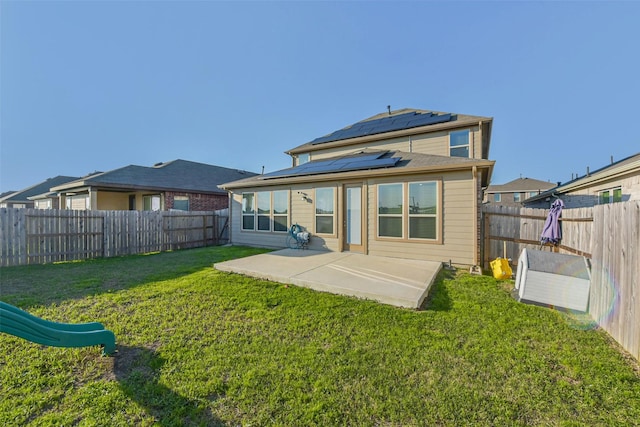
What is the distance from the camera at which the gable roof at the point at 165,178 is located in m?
12.2

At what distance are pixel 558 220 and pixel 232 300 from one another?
6.89 metres

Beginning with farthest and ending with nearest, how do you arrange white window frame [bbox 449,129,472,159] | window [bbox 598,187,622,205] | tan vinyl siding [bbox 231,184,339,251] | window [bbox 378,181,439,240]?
white window frame [bbox 449,129,472,159], window [bbox 598,187,622,205], tan vinyl siding [bbox 231,184,339,251], window [bbox 378,181,439,240]

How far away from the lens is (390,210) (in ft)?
24.6

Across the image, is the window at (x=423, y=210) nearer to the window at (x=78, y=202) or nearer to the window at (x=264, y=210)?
the window at (x=264, y=210)

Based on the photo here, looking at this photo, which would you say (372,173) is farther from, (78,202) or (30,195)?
(30,195)

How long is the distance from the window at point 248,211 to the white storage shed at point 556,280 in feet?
30.0

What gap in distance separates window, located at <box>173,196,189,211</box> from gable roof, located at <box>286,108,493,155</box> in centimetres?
689

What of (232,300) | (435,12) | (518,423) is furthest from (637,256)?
(435,12)

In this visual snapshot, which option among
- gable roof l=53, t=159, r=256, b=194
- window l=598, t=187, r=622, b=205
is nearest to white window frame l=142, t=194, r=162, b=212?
gable roof l=53, t=159, r=256, b=194

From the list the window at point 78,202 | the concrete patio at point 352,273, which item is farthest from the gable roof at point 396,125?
the window at point 78,202

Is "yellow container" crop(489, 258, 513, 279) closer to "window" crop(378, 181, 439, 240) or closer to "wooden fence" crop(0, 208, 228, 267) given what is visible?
"window" crop(378, 181, 439, 240)

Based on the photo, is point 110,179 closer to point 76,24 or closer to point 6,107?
point 76,24

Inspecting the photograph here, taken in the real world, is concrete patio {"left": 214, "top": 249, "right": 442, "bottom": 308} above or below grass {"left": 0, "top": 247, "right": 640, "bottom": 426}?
above

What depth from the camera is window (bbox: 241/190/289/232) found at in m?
9.73
